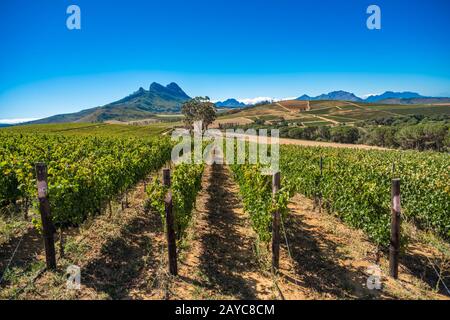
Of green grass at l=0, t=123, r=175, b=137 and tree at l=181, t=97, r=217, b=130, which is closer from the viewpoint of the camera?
green grass at l=0, t=123, r=175, b=137

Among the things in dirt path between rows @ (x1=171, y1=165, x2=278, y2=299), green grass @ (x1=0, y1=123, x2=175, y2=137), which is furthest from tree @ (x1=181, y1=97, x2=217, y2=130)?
dirt path between rows @ (x1=171, y1=165, x2=278, y2=299)

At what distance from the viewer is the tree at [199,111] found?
253 feet

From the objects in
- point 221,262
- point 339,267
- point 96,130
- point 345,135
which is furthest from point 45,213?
point 96,130

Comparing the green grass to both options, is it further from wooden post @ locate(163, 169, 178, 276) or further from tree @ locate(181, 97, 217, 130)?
wooden post @ locate(163, 169, 178, 276)

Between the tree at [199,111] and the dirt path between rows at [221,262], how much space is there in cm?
6538

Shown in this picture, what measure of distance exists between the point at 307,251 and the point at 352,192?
2461 mm

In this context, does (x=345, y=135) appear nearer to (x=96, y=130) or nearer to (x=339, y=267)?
(x=96, y=130)

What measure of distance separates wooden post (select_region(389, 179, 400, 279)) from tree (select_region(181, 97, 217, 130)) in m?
70.7

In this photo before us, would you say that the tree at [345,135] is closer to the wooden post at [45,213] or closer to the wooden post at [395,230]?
the wooden post at [395,230]

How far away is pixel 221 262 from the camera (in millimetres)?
8148

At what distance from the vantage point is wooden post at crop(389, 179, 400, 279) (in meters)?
7.31

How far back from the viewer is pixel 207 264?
797 cm

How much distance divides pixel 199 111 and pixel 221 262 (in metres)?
70.8
